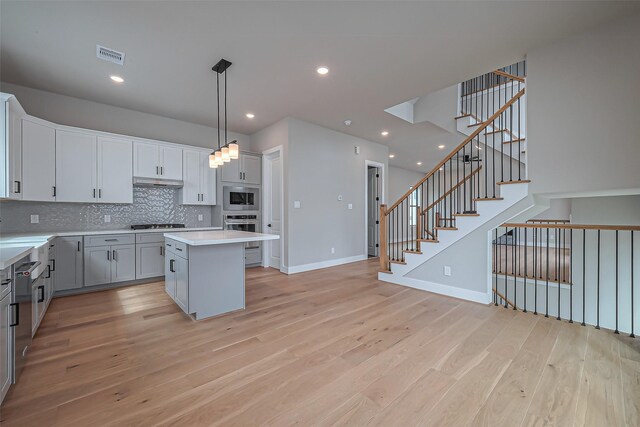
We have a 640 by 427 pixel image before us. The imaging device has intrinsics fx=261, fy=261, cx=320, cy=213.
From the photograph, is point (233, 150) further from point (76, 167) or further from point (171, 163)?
point (76, 167)

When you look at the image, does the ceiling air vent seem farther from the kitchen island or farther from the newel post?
the newel post

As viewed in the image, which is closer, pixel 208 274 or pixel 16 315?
pixel 16 315

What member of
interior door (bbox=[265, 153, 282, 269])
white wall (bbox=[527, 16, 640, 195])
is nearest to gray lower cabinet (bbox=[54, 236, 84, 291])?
interior door (bbox=[265, 153, 282, 269])

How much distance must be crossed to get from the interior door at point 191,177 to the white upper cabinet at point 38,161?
1.70 metres

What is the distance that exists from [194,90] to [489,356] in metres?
4.68

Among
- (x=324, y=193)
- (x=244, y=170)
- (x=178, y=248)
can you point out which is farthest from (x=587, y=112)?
(x=244, y=170)

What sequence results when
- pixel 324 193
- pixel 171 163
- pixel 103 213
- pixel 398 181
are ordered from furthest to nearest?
pixel 398 181, pixel 324 193, pixel 171 163, pixel 103 213

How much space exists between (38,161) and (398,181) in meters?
9.34

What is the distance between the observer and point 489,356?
2.13m

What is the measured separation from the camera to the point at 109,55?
2.92 meters

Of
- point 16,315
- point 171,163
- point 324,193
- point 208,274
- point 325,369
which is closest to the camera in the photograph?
point 16,315

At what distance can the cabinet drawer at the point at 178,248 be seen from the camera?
Result: 9.22 ft

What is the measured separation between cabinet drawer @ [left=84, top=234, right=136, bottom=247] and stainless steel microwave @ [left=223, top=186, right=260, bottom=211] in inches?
63.2

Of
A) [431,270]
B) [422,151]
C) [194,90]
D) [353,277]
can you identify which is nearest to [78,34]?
[194,90]
